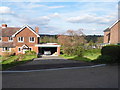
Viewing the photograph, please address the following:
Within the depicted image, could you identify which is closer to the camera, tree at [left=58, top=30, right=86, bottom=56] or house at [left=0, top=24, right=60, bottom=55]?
tree at [left=58, top=30, right=86, bottom=56]

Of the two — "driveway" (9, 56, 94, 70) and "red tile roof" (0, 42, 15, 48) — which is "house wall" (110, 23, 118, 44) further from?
"driveway" (9, 56, 94, 70)

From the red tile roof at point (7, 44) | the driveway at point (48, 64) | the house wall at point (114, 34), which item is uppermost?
the house wall at point (114, 34)

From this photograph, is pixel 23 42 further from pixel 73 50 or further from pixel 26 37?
pixel 73 50

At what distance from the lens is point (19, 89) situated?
19.6ft

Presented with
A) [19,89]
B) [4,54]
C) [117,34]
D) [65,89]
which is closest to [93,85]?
[65,89]

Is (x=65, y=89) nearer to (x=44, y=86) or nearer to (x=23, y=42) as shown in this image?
(x=44, y=86)

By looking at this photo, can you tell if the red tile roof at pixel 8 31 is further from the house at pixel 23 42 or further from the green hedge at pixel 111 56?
the green hedge at pixel 111 56

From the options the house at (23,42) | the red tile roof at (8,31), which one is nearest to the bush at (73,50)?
the house at (23,42)

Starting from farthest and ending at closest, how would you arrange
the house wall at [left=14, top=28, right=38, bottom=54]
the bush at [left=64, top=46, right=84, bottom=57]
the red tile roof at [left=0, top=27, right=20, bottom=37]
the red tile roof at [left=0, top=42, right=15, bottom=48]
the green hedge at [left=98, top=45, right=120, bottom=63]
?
the red tile roof at [left=0, top=27, right=20, bottom=37] → the red tile roof at [left=0, top=42, right=15, bottom=48] → the house wall at [left=14, top=28, right=38, bottom=54] → the bush at [left=64, top=46, right=84, bottom=57] → the green hedge at [left=98, top=45, right=120, bottom=63]

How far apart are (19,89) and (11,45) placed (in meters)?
31.4

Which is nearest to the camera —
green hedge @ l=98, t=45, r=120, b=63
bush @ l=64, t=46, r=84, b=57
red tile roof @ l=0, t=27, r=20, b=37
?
green hedge @ l=98, t=45, r=120, b=63

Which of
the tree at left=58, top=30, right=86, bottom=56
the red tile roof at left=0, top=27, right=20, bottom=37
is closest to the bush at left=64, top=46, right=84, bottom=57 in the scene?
the tree at left=58, top=30, right=86, bottom=56

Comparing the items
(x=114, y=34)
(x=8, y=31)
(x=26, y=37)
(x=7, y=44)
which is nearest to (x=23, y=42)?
(x=26, y=37)

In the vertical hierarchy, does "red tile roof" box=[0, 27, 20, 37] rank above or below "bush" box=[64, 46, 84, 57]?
above
